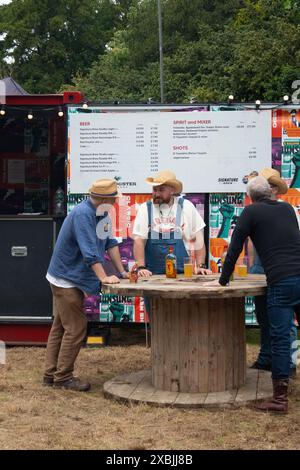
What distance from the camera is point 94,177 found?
28.1 feet

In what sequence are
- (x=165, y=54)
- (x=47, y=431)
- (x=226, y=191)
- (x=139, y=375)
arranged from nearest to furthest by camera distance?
(x=47, y=431)
(x=139, y=375)
(x=226, y=191)
(x=165, y=54)

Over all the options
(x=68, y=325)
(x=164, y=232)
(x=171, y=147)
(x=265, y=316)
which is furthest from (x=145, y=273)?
(x=171, y=147)

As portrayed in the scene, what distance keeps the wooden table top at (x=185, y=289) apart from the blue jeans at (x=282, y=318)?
0.55 ft

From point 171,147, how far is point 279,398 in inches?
130

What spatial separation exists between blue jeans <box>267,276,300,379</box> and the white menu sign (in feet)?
8.89

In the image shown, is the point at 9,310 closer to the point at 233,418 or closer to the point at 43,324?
the point at 43,324

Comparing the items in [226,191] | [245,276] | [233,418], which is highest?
[226,191]

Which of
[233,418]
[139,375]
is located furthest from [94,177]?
[233,418]

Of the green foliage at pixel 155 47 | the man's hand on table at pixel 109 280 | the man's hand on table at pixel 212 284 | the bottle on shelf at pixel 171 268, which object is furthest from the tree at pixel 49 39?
the man's hand on table at pixel 212 284

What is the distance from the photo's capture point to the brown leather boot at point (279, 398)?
593 cm

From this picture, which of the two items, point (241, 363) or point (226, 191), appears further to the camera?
point (226, 191)

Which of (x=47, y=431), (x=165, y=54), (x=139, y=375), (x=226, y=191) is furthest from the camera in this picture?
(x=165, y=54)

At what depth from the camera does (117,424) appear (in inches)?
225
